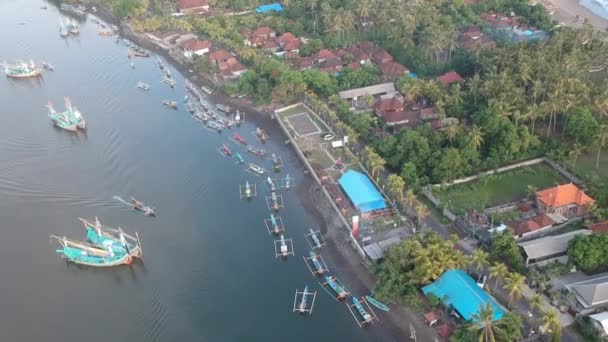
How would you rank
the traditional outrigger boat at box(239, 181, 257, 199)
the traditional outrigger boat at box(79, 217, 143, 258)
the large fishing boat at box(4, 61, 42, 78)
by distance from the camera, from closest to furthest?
the traditional outrigger boat at box(79, 217, 143, 258)
the traditional outrigger boat at box(239, 181, 257, 199)
the large fishing boat at box(4, 61, 42, 78)

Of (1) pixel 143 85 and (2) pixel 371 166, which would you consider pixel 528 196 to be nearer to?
(2) pixel 371 166

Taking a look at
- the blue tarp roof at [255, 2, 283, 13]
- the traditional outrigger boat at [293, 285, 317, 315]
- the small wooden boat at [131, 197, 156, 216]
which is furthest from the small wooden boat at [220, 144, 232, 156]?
the blue tarp roof at [255, 2, 283, 13]

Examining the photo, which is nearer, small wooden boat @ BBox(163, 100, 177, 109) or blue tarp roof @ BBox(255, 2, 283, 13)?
small wooden boat @ BBox(163, 100, 177, 109)

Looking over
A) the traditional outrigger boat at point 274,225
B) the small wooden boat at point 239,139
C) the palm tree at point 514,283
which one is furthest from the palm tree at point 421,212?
the small wooden boat at point 239,139

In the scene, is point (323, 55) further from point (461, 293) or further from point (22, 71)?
point (22, 71)

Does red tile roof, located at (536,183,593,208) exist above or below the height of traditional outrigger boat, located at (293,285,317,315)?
above

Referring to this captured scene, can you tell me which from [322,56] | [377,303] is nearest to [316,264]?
[377,303]

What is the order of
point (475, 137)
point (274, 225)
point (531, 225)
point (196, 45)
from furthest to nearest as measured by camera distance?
1. point (196, 45)
2. point (475, 137)
3. point (274, 225)
4. point (531, 225)

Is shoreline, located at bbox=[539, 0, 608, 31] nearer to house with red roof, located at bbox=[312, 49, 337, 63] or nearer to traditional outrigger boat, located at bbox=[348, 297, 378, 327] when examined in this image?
house with red roof, located at bbox=[312, 49, 337, 63]

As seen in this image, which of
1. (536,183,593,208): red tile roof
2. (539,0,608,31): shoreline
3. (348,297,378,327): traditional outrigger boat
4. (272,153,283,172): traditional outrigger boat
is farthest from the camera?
(539,0,608,31): shoreline
